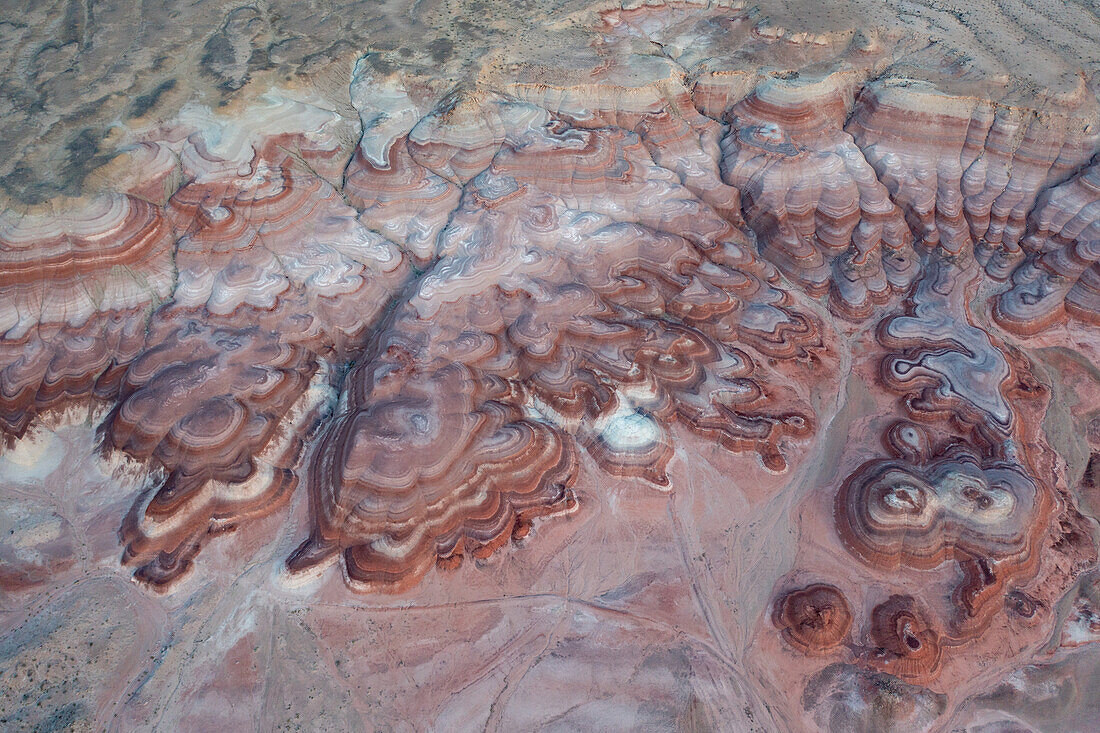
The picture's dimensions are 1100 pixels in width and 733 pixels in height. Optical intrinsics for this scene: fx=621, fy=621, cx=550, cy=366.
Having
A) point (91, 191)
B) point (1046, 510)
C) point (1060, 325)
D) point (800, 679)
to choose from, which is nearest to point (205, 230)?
point (91, 191)

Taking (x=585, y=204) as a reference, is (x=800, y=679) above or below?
below

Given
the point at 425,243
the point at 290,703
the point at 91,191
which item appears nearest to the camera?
the point at 290,703

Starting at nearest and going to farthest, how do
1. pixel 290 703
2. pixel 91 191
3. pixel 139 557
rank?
pixel 290 703
pixel 139 557
pixel 91 191

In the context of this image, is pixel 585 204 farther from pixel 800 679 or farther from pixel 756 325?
pixel 800 679

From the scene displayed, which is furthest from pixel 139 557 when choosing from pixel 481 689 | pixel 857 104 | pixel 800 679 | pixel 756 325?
pixel 857 104

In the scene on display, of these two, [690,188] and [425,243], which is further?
[690,188]

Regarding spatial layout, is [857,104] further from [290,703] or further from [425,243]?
[290,703]

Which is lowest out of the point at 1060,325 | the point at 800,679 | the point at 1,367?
the point at 800,679
